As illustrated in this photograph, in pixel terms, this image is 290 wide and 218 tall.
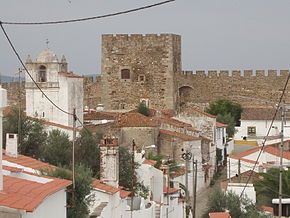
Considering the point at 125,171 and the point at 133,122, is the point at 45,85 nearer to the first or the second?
the point at 133,122

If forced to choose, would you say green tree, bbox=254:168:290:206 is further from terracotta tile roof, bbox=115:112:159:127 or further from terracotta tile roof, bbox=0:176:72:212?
terracotta tile roof, bbox=0:176:72:212

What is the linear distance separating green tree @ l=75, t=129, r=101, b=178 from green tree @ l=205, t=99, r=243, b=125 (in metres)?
23.8

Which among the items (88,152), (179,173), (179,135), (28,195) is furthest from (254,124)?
(28,195)

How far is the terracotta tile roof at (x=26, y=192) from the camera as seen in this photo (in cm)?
850

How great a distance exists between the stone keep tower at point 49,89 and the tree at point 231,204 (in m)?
6.95

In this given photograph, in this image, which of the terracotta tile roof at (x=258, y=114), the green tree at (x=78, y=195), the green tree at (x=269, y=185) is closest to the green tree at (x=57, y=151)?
the green tree at (x=78, y=195)

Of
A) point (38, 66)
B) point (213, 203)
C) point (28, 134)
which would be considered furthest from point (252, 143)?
point (28, 134)

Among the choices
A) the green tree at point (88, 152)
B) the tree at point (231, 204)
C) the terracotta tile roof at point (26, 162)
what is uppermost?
the terracotta tile roof at point (26, 162)

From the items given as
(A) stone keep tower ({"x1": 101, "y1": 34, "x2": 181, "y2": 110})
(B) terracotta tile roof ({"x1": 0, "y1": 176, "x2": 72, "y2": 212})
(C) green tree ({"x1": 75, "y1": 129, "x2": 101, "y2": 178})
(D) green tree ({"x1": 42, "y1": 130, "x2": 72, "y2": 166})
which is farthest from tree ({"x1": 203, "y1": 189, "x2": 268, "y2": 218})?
(A) stone keep tower ({"x1": 101, "y1": 34, "x2": 181, "y2": 110})

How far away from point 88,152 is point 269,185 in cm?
573

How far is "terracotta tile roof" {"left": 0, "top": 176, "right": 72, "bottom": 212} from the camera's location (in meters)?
8.50

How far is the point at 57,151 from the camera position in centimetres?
1828

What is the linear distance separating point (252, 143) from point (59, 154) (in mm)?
22802

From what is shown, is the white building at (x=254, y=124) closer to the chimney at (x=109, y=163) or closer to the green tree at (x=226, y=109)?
the green tree at (x=226, y=109)
